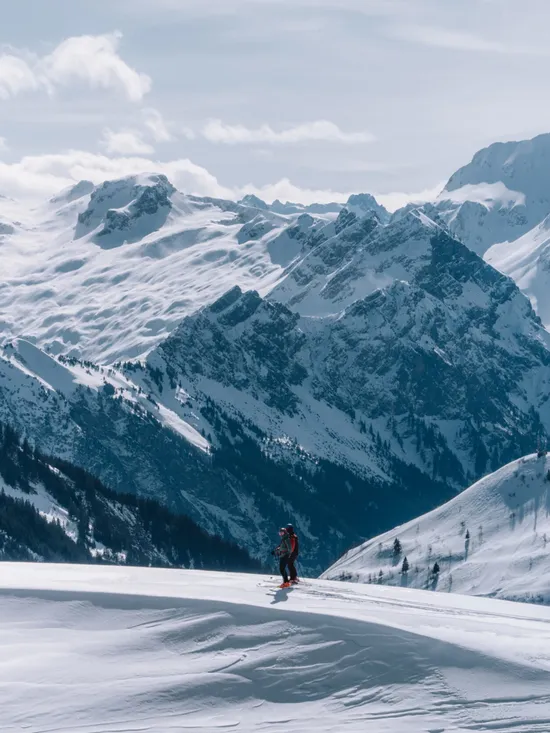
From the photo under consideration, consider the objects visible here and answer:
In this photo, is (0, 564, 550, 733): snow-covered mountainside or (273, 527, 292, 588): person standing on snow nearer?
(0, 564, 550, 733): snow-covered mountainside

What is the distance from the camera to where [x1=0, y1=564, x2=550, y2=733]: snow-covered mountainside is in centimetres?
4425

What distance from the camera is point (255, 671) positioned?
47.4m

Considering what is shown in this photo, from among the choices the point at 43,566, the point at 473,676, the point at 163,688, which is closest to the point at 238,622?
the point at 163,688

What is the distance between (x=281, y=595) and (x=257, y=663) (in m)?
8.55

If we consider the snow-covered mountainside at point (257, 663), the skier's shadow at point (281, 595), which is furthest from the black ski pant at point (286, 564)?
the snow-covered mountainside at point (257, 663)

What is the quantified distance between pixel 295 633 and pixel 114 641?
6.87 metres

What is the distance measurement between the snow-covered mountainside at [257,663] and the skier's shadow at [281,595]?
205mm

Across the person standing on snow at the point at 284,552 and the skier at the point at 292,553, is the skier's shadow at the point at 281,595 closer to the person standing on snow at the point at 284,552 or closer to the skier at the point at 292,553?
the person standing on snow at the point at 284,552

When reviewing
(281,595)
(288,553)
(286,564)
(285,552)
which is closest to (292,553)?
(288,553)

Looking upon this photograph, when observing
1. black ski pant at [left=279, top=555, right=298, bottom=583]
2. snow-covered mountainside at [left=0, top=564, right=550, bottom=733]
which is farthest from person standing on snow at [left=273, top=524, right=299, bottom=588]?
snow-covered mountainside at [left=0, top=564, right=550, bottom=733]

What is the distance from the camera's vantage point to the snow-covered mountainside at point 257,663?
44250 mm

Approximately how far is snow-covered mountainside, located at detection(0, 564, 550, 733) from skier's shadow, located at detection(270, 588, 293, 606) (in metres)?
0.20

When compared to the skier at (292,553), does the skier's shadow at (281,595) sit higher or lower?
lower

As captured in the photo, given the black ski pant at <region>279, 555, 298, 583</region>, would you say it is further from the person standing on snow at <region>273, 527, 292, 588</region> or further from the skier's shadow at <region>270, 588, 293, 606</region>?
the skier's shadow at <region>270, 588, 293, 606</region>
